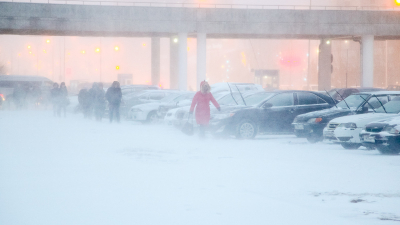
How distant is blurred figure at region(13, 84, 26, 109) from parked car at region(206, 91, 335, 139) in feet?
79.5

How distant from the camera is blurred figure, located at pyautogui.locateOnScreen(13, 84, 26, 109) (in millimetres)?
36062

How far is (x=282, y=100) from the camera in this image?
634 inches

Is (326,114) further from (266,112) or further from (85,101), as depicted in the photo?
(85,101)

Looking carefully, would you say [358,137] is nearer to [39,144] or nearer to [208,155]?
[208,155]

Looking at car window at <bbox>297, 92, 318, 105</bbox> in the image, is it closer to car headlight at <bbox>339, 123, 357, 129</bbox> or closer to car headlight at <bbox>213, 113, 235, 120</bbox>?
car headlight at <bbox>213, 113, 235, 120</bbox>

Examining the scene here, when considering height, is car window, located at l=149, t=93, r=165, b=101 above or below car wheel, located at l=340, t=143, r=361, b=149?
above

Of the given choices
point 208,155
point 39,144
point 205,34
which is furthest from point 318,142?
point 205,34

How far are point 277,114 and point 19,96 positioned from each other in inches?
1002

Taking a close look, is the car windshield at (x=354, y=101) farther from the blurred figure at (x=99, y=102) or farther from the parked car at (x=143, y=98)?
the blurred figure at (x=99, y=102)

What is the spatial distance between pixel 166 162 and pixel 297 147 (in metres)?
4.81

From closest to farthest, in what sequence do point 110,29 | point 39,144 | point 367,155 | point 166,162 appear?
point 166,162
point 367,155
point 39,144
point 110,29

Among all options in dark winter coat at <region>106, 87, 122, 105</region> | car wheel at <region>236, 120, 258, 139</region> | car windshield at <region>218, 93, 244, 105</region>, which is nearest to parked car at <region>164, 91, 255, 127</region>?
car windshield at <region>218, 93, 244, 105</region>

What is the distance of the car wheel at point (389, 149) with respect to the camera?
1161cm

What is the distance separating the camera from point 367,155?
473 inches
